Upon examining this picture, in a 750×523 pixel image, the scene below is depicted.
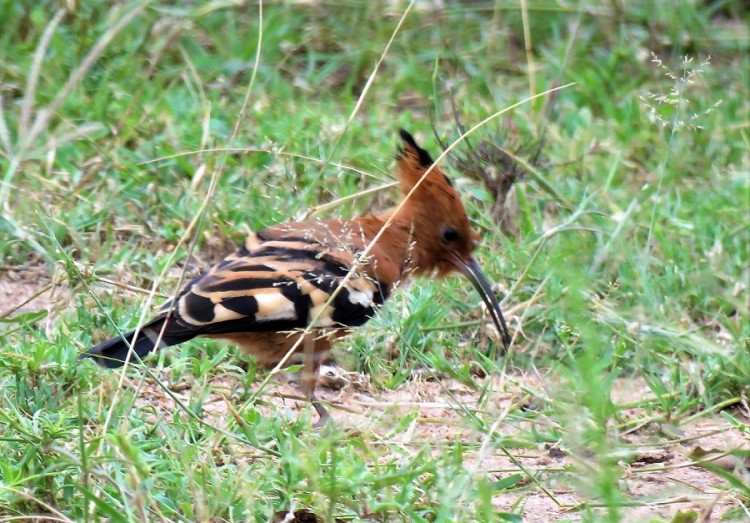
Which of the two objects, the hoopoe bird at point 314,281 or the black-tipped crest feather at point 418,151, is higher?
the black-tipped crest feather at point 418,151

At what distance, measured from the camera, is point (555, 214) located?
500 centimetres

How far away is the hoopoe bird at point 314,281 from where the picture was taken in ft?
11.4

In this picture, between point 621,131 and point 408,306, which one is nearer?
point 408,306

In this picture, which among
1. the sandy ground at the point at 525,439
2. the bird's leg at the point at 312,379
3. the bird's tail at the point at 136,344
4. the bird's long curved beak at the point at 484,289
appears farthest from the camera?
the bird's long curved beak at the point at 484,289

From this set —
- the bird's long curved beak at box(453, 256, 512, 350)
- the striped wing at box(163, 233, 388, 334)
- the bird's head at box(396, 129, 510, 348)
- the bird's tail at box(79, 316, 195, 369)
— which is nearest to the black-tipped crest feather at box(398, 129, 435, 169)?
the bird's head at box(396, 129, 510, 348)

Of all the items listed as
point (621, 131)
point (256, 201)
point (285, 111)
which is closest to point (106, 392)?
point (256, 201)

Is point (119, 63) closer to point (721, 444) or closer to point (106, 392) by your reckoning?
point (106, 392)

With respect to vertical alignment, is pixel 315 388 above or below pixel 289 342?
below

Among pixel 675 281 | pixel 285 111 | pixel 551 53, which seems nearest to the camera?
pixel 675 281

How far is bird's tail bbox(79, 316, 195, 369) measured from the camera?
3324 mm

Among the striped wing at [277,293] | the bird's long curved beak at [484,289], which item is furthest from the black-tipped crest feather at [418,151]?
the striped wing at [277,293]

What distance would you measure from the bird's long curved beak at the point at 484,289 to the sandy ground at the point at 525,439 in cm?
15

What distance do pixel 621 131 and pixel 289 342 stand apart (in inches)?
99.4

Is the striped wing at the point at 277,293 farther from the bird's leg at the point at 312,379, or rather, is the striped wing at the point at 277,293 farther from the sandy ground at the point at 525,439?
the sandy ground at the point at 525,439
